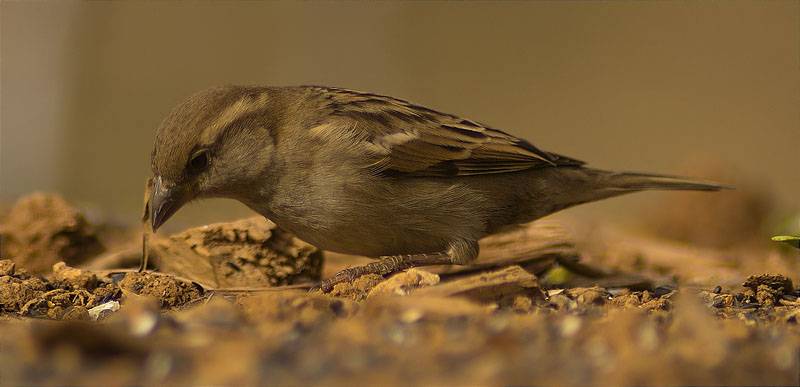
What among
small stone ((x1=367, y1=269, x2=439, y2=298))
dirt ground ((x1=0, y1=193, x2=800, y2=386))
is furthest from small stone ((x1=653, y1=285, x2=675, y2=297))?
small stone ((x1=367, y1=269, x2=439, y2=298))

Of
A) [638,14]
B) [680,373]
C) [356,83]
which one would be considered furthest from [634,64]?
[680,373]

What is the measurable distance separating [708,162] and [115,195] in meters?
8.69

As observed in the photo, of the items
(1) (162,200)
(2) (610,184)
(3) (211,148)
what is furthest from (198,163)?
(2) (610,184)

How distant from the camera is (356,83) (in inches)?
567

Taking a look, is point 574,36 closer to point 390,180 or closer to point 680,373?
point 390,180

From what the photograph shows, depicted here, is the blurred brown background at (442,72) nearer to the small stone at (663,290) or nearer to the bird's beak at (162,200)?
the bird's beak at (162,200)

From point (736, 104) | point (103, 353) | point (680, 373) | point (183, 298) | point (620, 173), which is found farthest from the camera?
point (736, 104)

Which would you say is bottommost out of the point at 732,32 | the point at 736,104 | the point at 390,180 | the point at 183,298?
the point at 183,298

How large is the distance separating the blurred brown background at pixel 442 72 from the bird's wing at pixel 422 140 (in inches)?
262

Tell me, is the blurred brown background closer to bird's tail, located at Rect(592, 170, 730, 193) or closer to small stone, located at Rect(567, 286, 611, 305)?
bird's tail, located at Rect(592, 170, 730, 193)

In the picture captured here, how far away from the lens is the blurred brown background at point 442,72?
1235 cm

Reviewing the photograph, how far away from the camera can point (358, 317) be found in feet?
10.1

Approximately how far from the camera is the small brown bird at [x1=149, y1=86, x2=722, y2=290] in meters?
4.43

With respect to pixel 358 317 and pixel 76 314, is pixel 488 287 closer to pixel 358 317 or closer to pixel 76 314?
pixel 358 317
